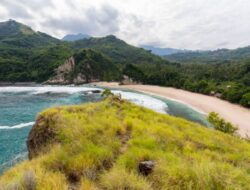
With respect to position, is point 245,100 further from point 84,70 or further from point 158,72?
point 84,70

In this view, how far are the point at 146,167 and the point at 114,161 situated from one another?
931 millimetres

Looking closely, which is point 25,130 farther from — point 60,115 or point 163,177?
point 163,177

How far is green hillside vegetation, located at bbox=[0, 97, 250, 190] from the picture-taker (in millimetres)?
3953

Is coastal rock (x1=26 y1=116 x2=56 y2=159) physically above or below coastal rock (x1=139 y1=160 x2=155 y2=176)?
below

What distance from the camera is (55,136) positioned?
7.07m

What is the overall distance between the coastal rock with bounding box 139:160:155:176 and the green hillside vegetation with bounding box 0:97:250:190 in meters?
0.07

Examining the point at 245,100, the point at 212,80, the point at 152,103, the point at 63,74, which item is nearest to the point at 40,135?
the point at 152,103

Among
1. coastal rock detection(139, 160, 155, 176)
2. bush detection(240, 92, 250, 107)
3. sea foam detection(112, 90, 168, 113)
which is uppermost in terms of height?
coastal rock detection(139, 160, 155, 176)

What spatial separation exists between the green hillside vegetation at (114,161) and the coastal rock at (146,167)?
0.07m

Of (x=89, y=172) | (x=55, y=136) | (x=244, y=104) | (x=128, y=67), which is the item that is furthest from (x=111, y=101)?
(x=128, y=67)

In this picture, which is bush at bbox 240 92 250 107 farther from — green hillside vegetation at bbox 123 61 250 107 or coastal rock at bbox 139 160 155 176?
coastal rock at bbox 139 160 155 176

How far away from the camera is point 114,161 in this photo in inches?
212

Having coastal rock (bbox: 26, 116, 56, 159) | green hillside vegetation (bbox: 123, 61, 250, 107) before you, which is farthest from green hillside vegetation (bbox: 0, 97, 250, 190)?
green hillside vegetation (bbox: 123, 61, 250, 107)

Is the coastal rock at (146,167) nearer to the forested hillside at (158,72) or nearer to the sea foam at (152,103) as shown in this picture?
the sea foam at (152,103)
